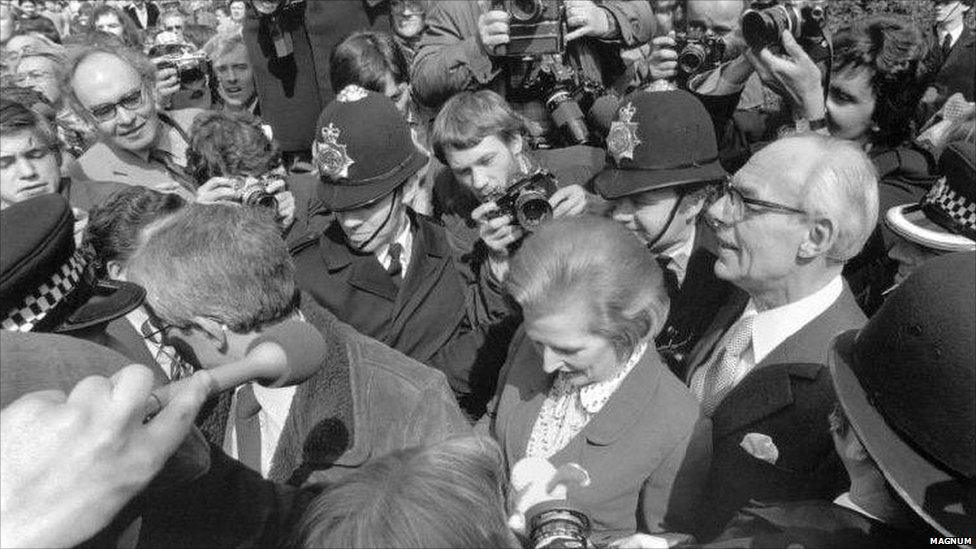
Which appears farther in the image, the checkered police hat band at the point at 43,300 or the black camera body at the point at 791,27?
the black camera body at the point at 791,27

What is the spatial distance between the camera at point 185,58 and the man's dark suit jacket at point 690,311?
3.96 m

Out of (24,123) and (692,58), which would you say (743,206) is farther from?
(24,123)

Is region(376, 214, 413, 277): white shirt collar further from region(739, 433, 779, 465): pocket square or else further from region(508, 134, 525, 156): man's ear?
region(739, 433, 779, 465): pocket square

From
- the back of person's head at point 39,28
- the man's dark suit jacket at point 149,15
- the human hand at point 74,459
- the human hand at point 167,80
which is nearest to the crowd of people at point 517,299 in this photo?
the human hand at point 74,459

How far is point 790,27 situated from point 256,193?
2289 mm

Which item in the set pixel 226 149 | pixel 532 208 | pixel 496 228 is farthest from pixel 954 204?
pixel 226 149

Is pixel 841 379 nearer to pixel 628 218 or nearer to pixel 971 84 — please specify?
pixel 628 218

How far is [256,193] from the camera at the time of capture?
3.47 m

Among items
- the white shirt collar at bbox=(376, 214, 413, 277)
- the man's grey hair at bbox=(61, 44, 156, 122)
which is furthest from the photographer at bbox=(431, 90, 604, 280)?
the man's grey hair at bbox=(61, 44, 156, 122)

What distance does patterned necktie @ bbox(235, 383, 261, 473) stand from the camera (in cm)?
229

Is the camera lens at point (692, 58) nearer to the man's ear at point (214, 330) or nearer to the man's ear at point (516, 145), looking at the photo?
the man's ear at point (516, 145)

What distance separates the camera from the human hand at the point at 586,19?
3868 mm

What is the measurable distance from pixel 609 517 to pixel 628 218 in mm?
1123

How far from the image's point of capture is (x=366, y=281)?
308 cm
